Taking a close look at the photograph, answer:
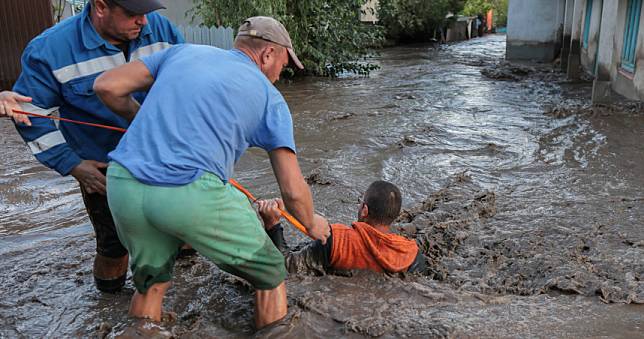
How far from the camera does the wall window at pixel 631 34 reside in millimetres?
9500

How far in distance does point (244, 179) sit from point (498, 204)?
2.55 m

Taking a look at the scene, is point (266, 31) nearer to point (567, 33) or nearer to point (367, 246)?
point (367, 246)

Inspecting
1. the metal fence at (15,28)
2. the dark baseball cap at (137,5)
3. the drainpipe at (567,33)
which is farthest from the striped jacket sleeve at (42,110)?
the drainpipe at (567,33)

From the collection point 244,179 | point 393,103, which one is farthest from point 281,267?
point 393,103

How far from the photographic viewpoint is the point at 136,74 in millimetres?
2627

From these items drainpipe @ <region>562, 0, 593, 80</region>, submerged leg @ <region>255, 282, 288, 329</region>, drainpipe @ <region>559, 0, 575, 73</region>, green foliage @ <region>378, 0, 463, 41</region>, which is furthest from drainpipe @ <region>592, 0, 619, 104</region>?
green foliage @ <region>378, 0, 463, 41</region>

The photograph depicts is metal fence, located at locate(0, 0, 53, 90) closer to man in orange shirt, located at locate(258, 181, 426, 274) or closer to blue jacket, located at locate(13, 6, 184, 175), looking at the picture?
blue jacket, located at locate(13, 6, 184, 175)

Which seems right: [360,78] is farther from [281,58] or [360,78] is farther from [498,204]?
[281,58]

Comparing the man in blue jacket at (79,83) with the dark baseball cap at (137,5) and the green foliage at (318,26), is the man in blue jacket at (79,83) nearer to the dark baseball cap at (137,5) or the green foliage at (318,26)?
the dark baseball cap at (137,5)

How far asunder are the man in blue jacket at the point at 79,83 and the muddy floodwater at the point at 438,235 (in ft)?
2.56

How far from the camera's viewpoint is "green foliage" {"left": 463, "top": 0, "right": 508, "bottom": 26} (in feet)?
126

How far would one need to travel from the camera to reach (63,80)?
309 cm

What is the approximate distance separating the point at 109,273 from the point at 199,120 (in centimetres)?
152

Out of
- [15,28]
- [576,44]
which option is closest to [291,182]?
[15,28]
